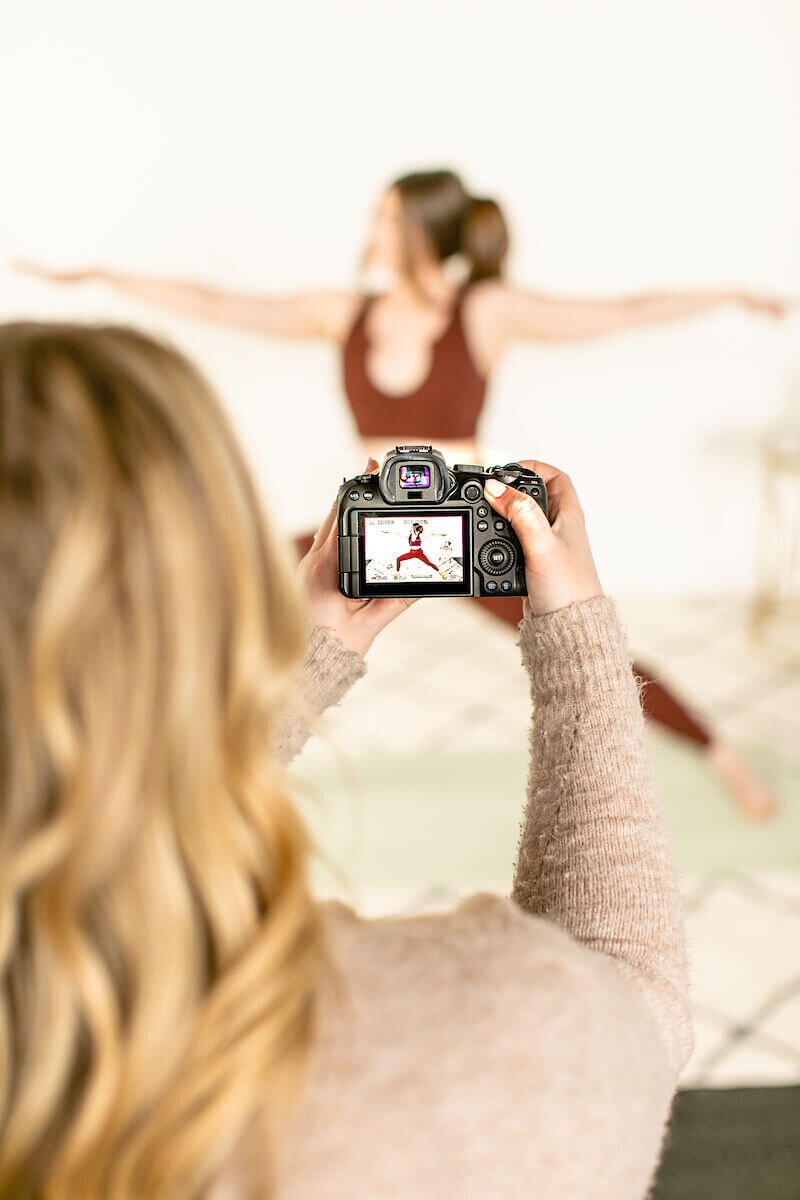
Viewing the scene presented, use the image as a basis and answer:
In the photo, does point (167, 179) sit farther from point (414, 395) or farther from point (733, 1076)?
point (733, 1076)

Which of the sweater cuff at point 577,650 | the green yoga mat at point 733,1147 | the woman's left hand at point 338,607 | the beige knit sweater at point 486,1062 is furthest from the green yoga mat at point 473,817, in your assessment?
the beige knit sweater at point 486,1062

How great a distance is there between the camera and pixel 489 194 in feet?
9.80

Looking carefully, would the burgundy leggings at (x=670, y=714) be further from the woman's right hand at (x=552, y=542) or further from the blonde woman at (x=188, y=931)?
the blonde woman at (x=188, y=931)

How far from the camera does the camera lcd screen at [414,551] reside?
78cm

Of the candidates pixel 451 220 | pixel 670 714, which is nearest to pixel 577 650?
pixel 670 714

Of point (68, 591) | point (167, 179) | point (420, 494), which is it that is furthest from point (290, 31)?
point (68, 591)

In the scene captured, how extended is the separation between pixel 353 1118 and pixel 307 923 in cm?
8

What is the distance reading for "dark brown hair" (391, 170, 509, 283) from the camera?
82.1 inches

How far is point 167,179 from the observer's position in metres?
2.96

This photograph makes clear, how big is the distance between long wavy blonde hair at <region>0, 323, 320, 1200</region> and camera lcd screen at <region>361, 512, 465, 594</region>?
34 cm

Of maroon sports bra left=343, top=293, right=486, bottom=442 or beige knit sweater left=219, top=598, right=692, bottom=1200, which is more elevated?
maroon sports bra left=343, top=293, right=486, bottom=442

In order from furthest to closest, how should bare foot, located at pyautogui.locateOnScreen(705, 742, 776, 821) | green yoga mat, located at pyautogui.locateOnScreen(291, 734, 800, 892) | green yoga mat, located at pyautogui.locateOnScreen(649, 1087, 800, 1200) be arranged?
bare foot, located at pyautogui.locateOnScreen(705, 742, 776, 821) → green yoga mat, located at pyautogui.locateOnScreen(291, 734, 800, 892) → green yoga mat, located at pyautogui.locateOnScreen(649, 1087, 800, 1200)

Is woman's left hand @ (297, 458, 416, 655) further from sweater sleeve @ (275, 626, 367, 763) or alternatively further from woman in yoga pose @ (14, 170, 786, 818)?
woman in yoga pose @ (14, 170, 786, 818)

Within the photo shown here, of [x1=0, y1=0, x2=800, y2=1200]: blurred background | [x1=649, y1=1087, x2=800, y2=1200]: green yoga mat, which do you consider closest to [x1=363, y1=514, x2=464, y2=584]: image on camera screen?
[x1=649, y1=1087, x2=800, y2=1200]: green yoga mat
